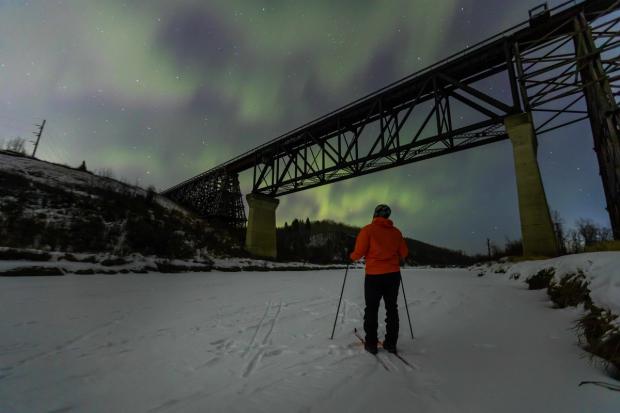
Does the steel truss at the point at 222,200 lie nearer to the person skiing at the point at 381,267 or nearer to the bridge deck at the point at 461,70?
the bridge deck at the point at 461,70

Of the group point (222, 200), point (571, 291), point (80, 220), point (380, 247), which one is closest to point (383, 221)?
point (380, 247)

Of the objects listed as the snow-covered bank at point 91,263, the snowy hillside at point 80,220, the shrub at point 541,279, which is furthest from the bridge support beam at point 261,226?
the shrub at point 541,279

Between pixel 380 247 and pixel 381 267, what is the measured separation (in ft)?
0.82

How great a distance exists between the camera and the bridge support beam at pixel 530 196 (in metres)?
9.74

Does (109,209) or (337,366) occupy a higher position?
(109,209)

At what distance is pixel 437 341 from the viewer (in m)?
3.23

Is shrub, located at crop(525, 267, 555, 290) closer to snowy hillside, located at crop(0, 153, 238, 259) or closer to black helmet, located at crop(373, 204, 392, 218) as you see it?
black helmet, located at crop(373, 204, 392, 218)

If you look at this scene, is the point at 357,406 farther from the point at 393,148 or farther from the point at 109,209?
the point at 109,209

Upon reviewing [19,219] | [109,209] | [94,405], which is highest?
[109,209]

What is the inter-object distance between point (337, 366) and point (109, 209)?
16417 mm

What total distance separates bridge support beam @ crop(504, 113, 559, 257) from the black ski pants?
9911 millimetres

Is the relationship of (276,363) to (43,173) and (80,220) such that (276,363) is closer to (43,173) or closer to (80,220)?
(80,220)

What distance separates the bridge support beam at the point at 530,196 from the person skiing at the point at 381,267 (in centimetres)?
974

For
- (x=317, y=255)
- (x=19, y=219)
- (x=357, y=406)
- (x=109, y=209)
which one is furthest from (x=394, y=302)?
(x=317, y=255)
